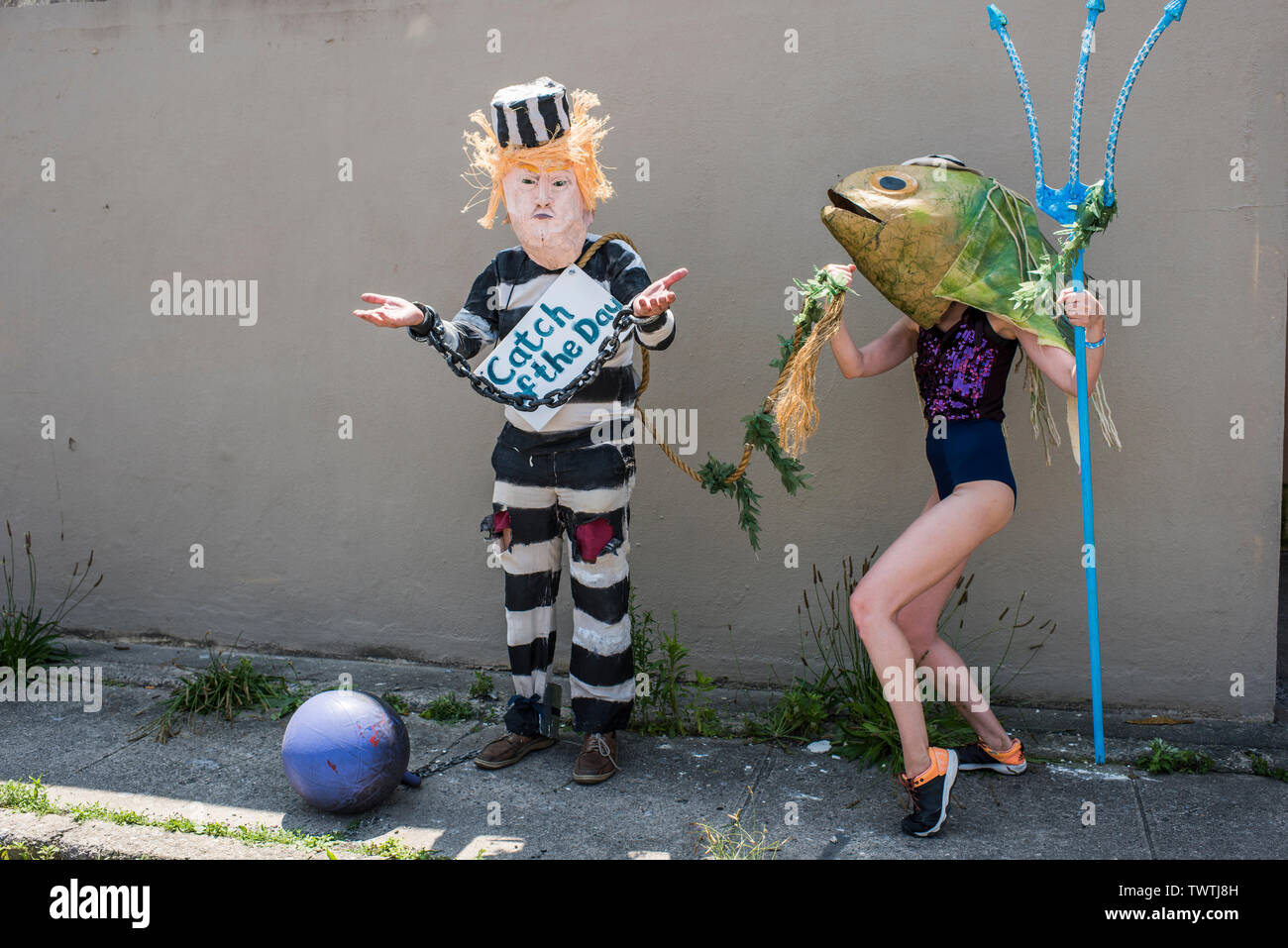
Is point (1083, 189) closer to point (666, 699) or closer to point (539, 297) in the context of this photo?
point (539, 297)

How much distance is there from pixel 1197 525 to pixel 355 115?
3845 millimetres

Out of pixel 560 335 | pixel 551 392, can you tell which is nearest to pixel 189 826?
pixel 551 392

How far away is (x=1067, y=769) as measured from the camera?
12.5 ft

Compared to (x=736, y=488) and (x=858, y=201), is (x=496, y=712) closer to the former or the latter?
(x=736, y=488)

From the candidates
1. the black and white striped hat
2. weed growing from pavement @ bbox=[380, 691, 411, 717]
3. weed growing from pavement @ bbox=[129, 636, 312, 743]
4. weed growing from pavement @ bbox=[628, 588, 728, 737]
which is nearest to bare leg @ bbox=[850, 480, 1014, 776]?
weed growing from pavement @ bbox=[628, 588, 728, 737]

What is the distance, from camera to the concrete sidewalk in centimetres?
337

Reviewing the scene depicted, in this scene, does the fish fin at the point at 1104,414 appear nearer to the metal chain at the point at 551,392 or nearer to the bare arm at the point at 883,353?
the bare arm at the point at 883,353

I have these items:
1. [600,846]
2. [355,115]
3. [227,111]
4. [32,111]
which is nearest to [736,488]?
[600,846]

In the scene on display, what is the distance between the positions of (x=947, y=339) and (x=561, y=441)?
132cm

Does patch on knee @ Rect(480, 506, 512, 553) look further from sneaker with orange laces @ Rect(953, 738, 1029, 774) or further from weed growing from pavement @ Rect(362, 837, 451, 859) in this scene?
sneaker with orange laces @ Rect(953, 738, 1029, 774)

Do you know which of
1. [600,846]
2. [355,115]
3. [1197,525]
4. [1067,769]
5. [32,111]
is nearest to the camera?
[600,846]

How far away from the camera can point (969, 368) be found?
3496 millimetres

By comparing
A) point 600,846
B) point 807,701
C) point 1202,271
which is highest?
point 1202,271

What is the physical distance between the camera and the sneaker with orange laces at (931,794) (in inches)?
132
